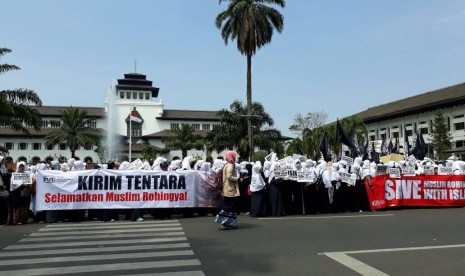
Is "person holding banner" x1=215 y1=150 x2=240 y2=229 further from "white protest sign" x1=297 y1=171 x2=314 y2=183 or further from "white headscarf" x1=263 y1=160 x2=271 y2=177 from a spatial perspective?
"white protest sign" x1=297 y1=171 x2=314 y2=183

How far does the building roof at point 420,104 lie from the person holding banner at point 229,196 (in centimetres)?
5393

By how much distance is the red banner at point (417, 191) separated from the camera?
49.1 ft

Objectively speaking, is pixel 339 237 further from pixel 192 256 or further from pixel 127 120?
pixel 127 120

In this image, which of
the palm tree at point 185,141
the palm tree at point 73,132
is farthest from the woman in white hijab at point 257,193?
the palm tree at point 185,141

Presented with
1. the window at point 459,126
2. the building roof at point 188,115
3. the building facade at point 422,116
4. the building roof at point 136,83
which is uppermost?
the building roof at point 136,83

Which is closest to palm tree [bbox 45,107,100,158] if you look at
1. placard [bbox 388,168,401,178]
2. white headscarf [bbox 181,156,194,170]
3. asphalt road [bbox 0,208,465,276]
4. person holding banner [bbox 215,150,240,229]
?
white headscarf [bbox 181,156,194,170]

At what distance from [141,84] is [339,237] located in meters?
89.8

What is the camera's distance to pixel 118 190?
13102 millimetres

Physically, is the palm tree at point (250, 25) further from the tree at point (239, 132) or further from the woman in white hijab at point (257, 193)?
the woman in white hijab at point (257, 193)

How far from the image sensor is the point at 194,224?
11.8 meters

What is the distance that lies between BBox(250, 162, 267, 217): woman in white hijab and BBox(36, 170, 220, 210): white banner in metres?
1.41

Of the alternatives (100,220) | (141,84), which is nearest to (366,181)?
(100,220)

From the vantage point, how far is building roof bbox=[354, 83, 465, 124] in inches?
2378

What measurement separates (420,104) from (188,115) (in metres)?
46.7
